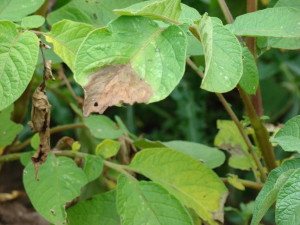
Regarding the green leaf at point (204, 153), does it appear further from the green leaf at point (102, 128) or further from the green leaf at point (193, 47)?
the green leaf at point (193, 47)

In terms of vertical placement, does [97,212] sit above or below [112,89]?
below

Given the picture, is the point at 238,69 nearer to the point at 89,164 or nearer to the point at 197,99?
the point at 89,164

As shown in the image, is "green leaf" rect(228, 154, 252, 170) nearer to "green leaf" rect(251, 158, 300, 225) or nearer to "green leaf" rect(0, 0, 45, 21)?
"green leaf" rect(251, 158, 300, 225)

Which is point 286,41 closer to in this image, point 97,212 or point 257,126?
point 257,126

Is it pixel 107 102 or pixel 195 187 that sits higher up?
pixel 107 102

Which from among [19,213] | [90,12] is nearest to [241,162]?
[90,12]

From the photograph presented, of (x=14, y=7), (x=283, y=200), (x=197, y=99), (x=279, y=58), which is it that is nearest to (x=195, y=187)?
(x=283, y=200)
